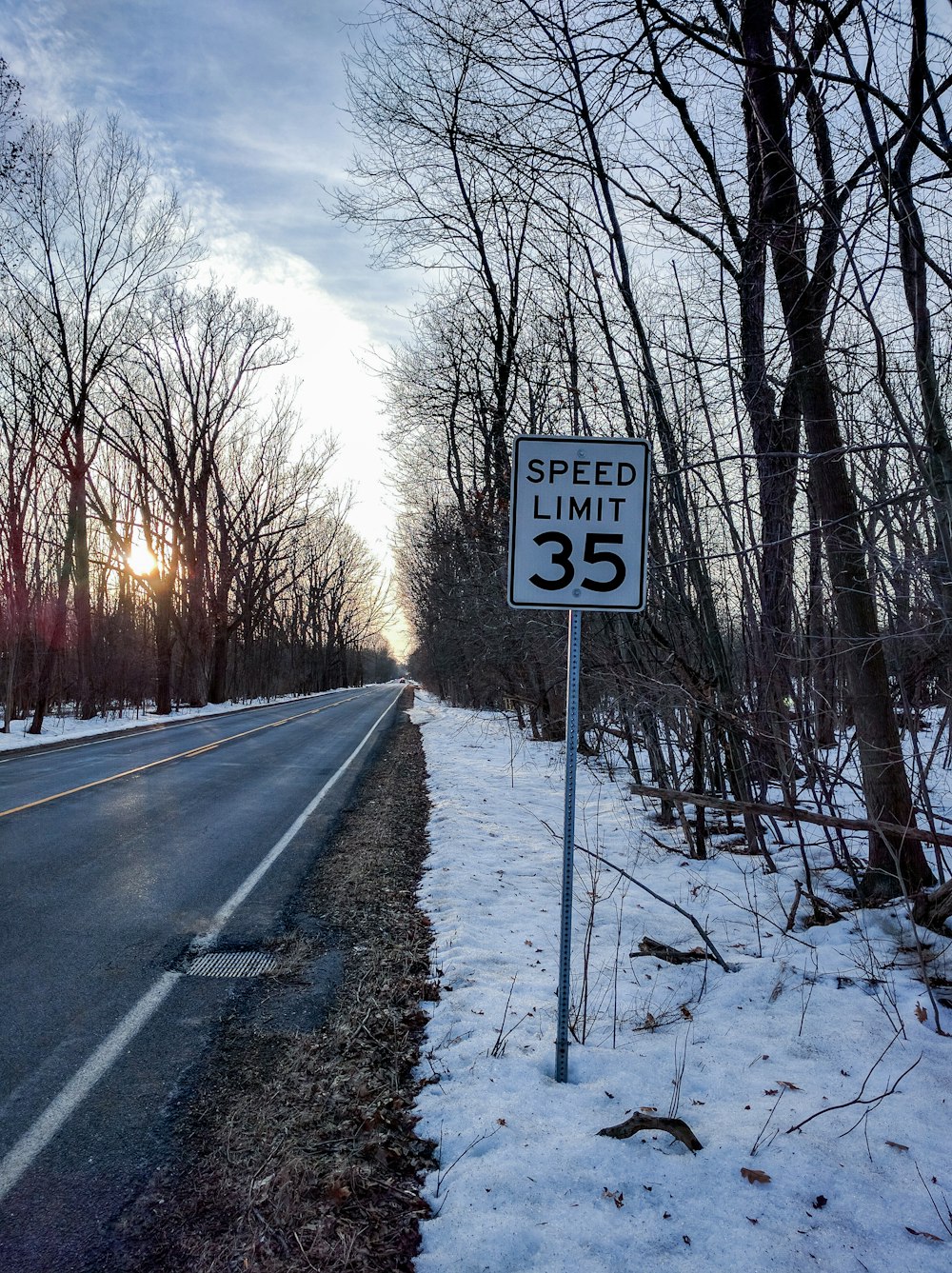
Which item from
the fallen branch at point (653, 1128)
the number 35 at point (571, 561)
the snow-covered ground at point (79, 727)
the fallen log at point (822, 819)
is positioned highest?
the number 35 at point (571, 561)

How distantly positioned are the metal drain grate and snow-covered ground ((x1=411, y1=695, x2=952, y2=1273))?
1.12m

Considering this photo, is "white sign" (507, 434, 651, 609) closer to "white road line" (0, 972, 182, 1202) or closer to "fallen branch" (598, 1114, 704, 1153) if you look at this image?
"fallen branch" (598, 1114, 704, 1153)

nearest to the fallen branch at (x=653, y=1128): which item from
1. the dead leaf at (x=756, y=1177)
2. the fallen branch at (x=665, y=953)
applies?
the dead leaf at (x=756, y=1177)

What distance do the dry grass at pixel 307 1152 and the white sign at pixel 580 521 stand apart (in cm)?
233

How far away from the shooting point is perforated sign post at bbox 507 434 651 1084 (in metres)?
3.36

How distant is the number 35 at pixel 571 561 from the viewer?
3.38m

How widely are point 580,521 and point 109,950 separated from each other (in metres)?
4.11

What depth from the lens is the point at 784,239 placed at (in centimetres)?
527

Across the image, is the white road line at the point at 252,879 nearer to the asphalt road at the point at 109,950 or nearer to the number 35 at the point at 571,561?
the asphalt road at the point at 109,950

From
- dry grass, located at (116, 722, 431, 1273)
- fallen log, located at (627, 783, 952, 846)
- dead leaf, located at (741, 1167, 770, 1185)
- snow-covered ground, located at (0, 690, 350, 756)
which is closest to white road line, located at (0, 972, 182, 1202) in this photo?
dry grass, located at (116, 722, 431, 1273)

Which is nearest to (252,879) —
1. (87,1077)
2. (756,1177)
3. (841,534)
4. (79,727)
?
(87,1077)

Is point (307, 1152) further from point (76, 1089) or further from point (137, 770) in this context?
point (137, 770)

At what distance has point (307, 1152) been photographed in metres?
2.86

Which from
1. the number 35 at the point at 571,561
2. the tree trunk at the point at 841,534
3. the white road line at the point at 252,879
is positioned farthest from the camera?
the white road line at the point at 252,879
